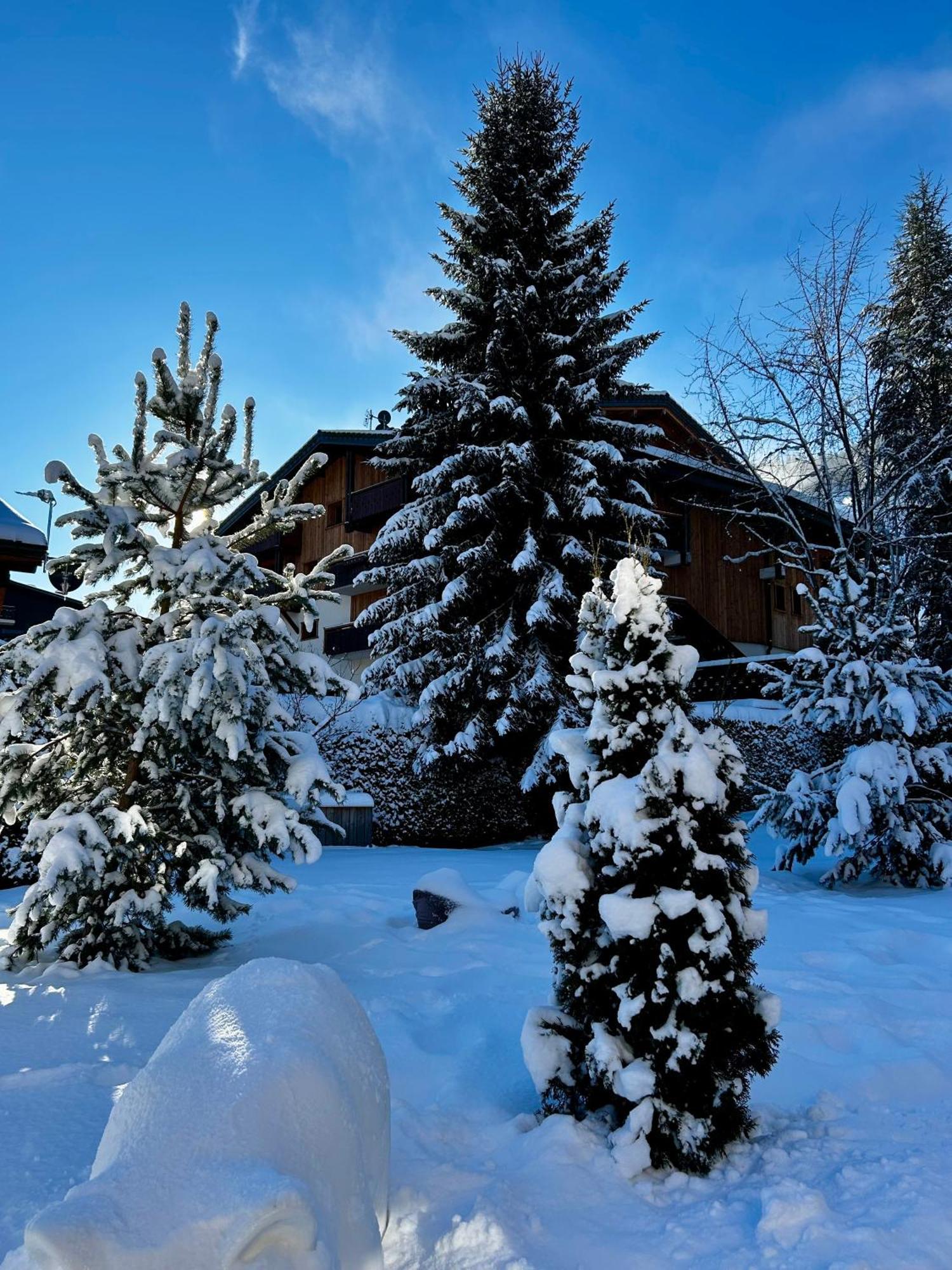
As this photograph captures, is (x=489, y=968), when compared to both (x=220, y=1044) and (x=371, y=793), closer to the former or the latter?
(x=220, y=1044)

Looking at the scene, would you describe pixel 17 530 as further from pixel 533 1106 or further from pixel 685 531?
pixel 685 531

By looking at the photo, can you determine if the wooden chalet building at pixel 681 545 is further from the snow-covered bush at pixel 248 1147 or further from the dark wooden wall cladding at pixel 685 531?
the snow-covered bush at pixel 248 1147

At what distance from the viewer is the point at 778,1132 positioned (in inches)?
136

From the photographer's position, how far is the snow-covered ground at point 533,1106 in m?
2.73

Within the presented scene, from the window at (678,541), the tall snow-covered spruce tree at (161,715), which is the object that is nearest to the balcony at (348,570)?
the window at (678,541)

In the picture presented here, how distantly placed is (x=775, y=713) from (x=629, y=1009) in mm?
14305

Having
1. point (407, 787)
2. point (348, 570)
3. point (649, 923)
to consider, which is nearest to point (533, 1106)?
point (649, 923)

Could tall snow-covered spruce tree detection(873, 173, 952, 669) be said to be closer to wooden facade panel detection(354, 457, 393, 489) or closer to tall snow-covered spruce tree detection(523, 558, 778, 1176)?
tall snow-covered spruce tree detection(523, 558, 778, 1176)

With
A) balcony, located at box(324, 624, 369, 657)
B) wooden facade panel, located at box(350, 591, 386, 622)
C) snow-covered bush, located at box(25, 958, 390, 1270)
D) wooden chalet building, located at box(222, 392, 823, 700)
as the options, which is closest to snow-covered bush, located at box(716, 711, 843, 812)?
wooden chalet building, located at box(222, 392, 823, 700)

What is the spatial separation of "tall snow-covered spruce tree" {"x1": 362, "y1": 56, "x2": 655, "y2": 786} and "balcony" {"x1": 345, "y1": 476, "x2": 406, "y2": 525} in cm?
515

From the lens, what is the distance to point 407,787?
49.2 ft

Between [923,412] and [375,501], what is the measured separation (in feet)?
46.4

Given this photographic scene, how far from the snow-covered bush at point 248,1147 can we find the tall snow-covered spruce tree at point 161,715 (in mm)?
3047

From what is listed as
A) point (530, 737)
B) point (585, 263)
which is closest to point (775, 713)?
point (530, 737)
